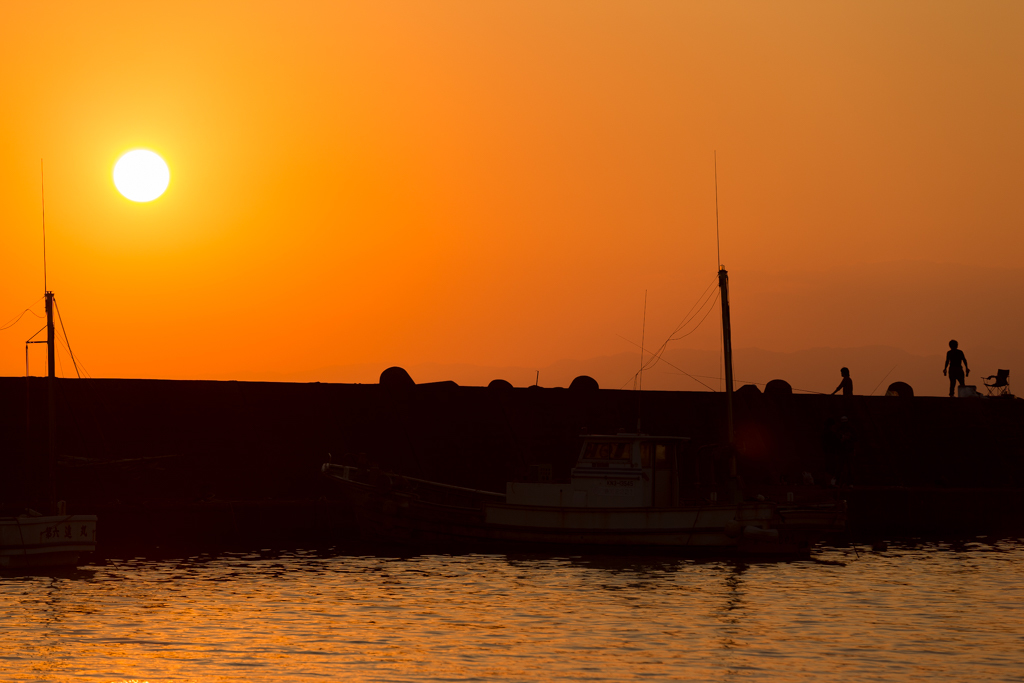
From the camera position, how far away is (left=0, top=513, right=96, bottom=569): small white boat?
2469 cm

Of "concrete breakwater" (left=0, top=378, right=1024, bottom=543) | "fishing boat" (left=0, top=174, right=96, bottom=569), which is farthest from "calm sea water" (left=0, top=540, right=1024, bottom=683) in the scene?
"concrete breakwater" (left=0, top=378, right=1024, bottom=543)

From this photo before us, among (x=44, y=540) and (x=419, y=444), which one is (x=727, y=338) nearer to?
(x=419, y=444)

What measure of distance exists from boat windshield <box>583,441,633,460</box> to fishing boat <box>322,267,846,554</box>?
0.9 inches

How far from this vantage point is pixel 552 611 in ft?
67.6

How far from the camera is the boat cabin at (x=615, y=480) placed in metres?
28.8

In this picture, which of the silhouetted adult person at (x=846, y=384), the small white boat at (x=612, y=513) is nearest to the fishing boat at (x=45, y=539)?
the small white boat at (x=612, y=513)

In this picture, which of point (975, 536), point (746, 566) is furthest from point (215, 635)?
point (975, 536)

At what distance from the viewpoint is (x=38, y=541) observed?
24.8 meters

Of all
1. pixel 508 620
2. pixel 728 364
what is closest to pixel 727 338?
pixel 728 364

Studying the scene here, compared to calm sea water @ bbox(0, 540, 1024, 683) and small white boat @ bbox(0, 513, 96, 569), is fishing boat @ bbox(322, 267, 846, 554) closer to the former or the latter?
calm sea water @ bbox(0, 540, 1024, 683)

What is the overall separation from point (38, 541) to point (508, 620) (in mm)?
10869

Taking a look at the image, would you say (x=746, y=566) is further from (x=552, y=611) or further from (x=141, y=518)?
(x=141, y=518)

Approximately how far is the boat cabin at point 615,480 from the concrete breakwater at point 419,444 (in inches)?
30.3

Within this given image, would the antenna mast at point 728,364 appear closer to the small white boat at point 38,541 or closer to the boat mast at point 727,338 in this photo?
the boat mast at point 727,338
